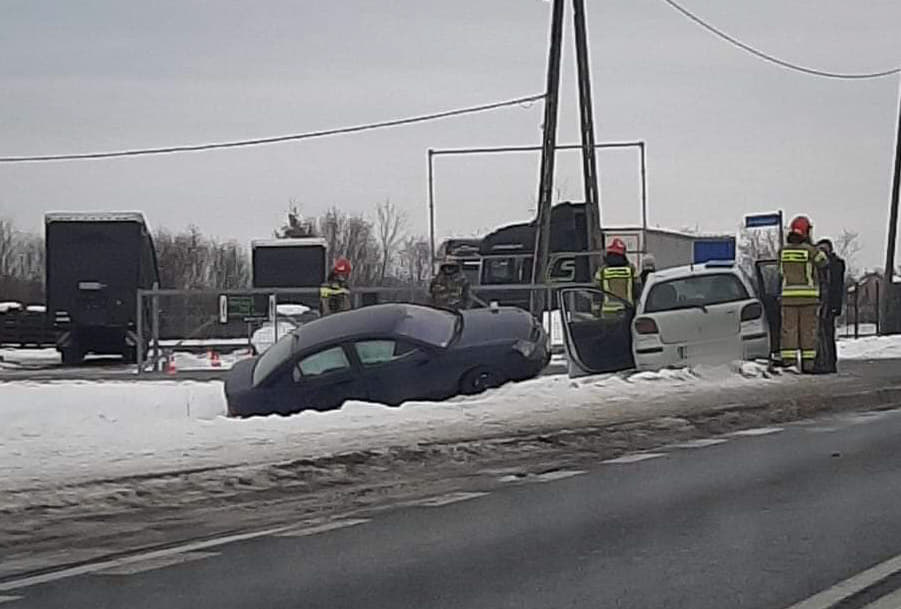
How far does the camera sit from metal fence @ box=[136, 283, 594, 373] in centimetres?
2736

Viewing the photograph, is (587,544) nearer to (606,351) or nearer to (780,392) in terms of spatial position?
(780,392)

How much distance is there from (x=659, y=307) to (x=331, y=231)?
68239mm

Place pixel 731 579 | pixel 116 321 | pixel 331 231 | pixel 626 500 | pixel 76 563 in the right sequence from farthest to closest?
pixel 331 231 < pixel 116 321 < pixel 626 500 < pixel 76 563 < pixel 731 579

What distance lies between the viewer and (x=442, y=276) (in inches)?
909

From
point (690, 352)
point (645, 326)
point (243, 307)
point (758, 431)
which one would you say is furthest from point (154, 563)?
point (243, 307)

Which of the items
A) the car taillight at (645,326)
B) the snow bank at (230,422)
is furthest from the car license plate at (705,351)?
the car taillight at (645,326)

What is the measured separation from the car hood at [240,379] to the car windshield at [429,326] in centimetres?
173

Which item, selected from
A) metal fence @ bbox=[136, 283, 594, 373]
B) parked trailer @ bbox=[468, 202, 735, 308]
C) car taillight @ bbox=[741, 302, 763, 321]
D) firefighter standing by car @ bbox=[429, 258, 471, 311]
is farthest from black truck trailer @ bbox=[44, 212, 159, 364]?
car taillight @ bbox=[741, 302, 763, 321]

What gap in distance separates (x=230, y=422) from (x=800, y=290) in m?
8.03

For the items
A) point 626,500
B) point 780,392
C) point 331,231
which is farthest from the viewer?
point 331,231

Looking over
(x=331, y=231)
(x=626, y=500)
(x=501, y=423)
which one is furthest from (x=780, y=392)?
(x=331, y=231)

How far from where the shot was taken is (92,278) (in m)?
38.0

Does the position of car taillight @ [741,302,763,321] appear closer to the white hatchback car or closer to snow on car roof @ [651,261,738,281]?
the white hatchback car

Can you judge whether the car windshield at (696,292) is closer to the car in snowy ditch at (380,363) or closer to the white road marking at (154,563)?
the car in snowy ditch at (380,363)
